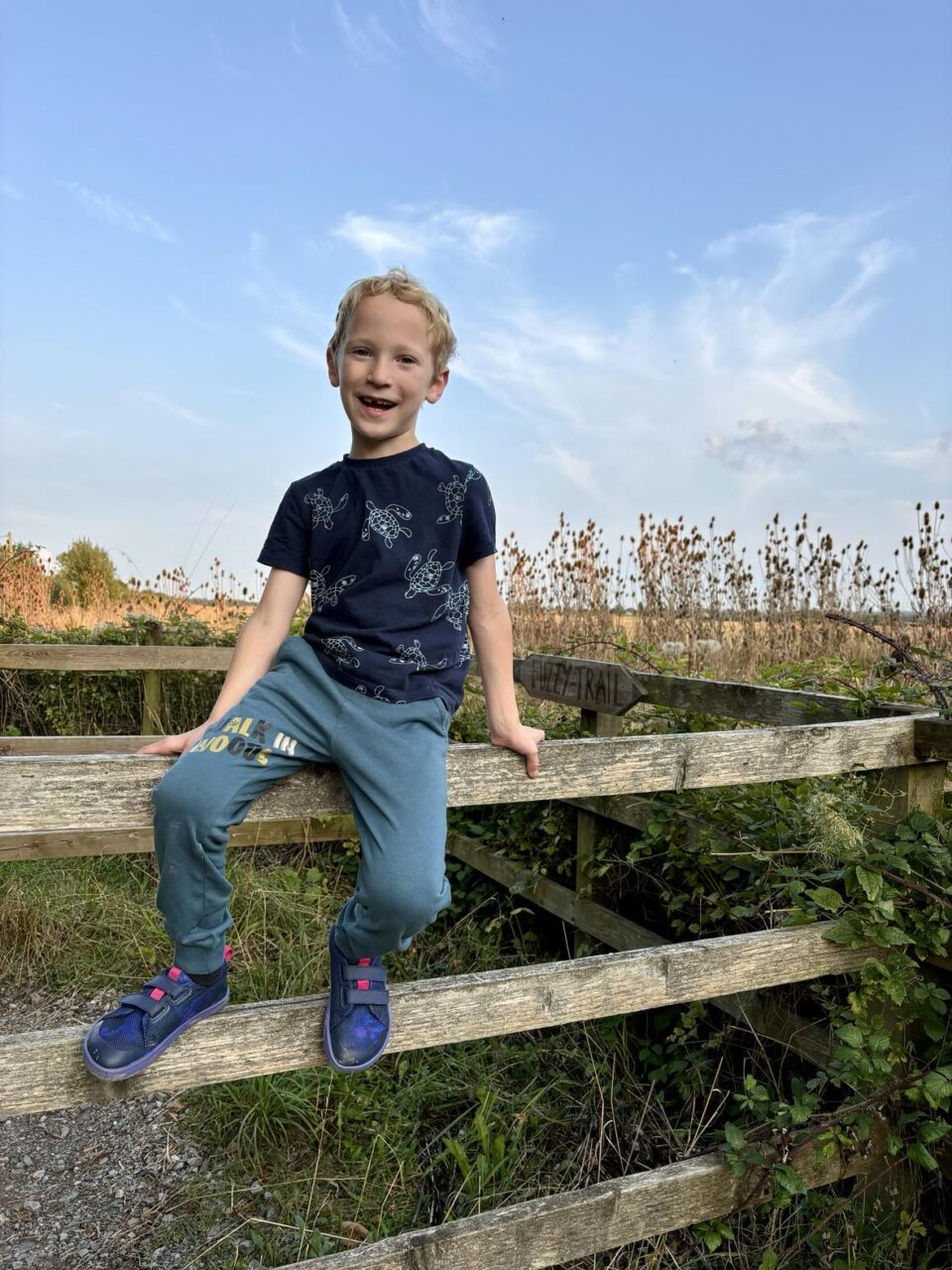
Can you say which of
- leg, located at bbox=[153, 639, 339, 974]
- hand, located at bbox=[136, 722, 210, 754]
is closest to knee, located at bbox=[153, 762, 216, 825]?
leg, located at bbox=[153, 639, 339, 974]

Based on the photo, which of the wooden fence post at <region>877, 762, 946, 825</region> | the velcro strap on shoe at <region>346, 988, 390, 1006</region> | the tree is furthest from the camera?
the tree

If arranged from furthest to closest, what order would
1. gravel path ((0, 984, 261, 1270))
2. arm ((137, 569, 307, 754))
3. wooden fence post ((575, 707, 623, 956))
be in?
wooden fence post ((575, 707, 623, 956))
gravel path ((0, 984, 261, 1270))
arm ((137, 569, 307, 754))

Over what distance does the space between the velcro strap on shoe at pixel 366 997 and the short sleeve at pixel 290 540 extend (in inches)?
35.0

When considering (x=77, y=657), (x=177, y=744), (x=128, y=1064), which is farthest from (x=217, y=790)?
(x=77, y=657)

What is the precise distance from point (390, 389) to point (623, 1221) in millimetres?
1997

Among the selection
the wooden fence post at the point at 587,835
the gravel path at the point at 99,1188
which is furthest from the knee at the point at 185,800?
the wooden fence post at the point at 587,835

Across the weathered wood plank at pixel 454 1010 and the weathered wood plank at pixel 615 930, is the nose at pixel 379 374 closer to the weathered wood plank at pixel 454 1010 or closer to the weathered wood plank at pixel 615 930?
the weathered wood plank at pixel 454 1010

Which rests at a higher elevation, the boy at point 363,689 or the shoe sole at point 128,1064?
the boy at point 363,689

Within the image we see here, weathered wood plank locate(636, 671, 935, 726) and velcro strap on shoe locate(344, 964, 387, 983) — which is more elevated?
weathered wood plank locate(636, 671, 935, 726)

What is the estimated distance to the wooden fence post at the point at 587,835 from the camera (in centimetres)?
367

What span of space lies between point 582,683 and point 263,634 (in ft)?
6.45

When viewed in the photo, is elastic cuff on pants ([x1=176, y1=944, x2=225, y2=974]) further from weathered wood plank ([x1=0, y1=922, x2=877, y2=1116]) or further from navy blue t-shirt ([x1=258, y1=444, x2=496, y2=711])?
navy blue t-shirt ([x1=258, y1=444, x2=496, y2=711])

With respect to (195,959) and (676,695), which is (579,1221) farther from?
(676,695)

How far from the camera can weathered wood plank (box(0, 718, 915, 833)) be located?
165cm
